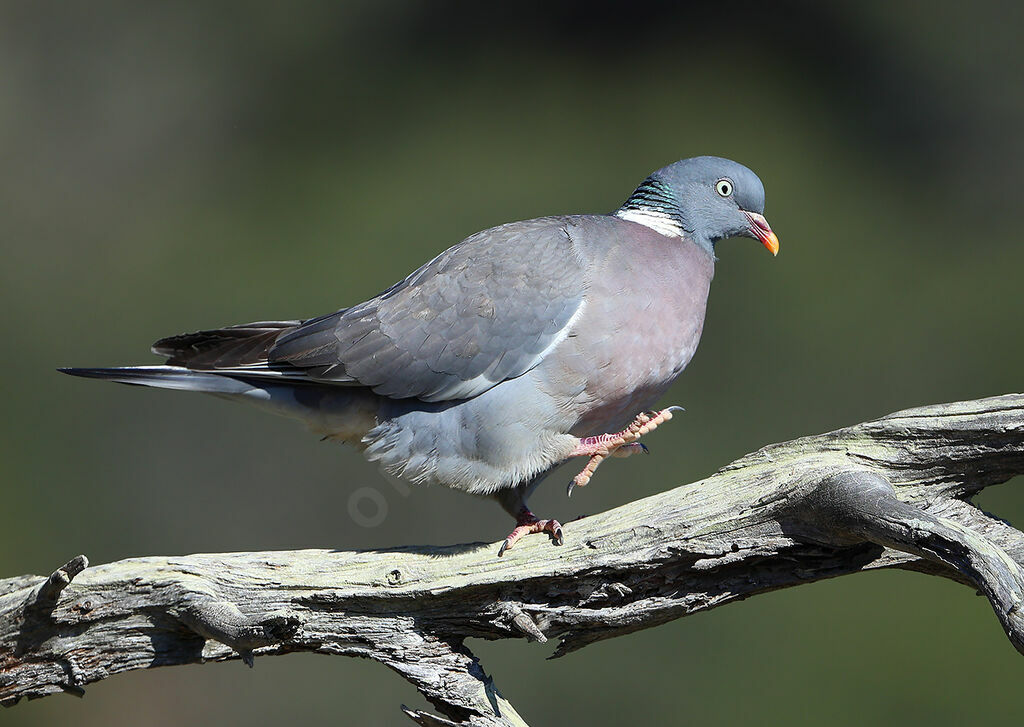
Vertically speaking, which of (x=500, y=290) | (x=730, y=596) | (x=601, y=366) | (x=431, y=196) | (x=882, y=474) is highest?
(x=431, y=196)

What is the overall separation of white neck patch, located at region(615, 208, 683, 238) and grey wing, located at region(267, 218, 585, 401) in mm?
232

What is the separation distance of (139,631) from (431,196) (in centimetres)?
422

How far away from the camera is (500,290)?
7.75 ft

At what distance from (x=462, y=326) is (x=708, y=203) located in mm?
699

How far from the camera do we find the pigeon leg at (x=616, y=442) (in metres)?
2.33

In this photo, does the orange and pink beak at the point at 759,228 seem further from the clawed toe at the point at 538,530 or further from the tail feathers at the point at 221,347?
the tail feathers at the point at 221,347

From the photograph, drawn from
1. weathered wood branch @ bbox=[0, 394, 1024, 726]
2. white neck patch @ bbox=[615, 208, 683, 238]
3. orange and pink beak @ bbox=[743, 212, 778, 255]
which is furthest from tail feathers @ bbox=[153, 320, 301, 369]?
orange and pink beak @ bbox=[743, 212, 778, 255]

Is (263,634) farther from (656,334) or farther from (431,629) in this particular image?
(656,334)

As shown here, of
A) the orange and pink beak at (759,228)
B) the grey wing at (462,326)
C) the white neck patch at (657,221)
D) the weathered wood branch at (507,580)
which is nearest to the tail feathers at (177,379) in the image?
the grey wing at (462,326)

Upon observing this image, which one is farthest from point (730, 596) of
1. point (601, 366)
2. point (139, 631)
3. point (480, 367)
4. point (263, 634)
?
point (139, 631)

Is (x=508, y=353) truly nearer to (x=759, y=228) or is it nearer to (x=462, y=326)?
(x=462, y=326)

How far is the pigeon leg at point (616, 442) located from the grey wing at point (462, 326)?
0.22 metres

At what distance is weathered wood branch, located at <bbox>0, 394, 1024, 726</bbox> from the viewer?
1.98 metres

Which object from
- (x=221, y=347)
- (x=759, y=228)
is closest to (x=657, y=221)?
(x=759, y=228)
